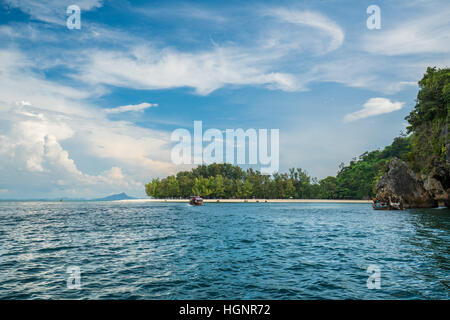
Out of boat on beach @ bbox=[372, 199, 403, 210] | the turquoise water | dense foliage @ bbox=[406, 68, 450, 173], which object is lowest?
boat on beach @ bbox=[372, 199, 403, 210]

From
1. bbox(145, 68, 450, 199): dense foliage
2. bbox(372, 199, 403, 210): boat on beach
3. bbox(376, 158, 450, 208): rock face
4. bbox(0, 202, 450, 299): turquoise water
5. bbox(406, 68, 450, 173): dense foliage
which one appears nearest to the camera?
bbox(0, 202, 450, 299): turquoise water

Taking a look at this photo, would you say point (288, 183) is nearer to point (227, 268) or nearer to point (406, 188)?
point (406, 188)

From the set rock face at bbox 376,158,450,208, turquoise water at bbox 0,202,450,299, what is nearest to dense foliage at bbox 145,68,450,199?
rock face at bbox 376,158,450,208

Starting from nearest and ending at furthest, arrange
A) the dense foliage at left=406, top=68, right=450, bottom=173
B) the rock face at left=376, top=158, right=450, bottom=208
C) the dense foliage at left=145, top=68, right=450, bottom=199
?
the dense foliage at left=406, top=68, right=450, bottom=173
the rock face at left=376, top=158, right=450, bottom=208
the dense foliage at left=145, top=68, right=450, bottom=199

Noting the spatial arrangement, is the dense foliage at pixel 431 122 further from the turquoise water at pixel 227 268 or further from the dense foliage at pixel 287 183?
the dense foliage at pixel 287 183

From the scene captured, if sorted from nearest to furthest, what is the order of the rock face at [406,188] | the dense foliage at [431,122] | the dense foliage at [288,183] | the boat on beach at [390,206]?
the dense foliage at [431,122], the boat on beach at [390,206], the rock face at [406,188], the dense foliage at [288,183]

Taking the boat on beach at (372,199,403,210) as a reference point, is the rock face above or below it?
above

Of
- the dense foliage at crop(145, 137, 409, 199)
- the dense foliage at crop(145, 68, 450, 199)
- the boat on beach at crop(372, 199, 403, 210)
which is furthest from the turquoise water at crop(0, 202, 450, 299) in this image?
the dense foliage at crop(145, 137, 409, 199)

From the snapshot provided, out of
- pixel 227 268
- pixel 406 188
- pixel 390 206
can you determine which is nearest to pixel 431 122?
pixel 406 188

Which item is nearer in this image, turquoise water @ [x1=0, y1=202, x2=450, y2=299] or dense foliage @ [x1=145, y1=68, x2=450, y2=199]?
turquoise water @ [x1=0, y1=202, x2=450, y2=299]

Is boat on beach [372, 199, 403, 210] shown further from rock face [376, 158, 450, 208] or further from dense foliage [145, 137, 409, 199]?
dense foliage [145, 137, 409, 199]

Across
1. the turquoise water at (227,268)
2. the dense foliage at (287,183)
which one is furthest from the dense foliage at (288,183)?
the turquoise water at (227,268)
